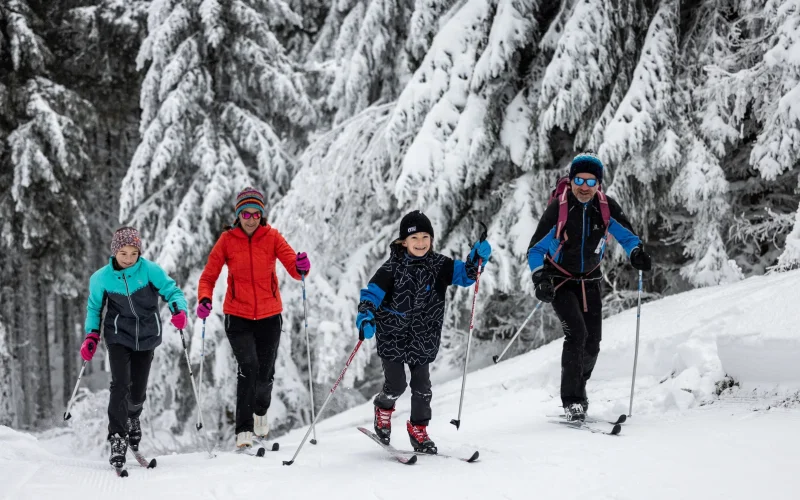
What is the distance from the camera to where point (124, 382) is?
504 cm

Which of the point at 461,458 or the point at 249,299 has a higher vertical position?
the point at 249,299

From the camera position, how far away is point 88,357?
491 cm

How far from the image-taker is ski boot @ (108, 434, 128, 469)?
4730mm

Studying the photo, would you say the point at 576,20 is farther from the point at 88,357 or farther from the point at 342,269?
the point at 88,357

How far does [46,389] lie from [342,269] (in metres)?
11.1

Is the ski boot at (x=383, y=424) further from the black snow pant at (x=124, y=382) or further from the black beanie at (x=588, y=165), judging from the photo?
the black beanie at (x=588, y=165)

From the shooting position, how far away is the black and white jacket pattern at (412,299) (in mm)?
Answer: 4562

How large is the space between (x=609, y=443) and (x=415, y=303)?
5.06 ft

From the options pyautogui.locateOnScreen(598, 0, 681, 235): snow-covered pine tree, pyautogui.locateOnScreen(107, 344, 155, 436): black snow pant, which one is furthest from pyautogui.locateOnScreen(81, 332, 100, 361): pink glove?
pyautogui.locateOnScreen(598, 0, 681, 235): snow-covered pine tree

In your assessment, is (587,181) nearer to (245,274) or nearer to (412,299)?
(412,299)

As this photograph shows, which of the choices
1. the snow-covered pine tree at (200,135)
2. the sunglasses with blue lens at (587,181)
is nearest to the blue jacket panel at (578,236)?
the sunglasses with blue lens at (587,181)

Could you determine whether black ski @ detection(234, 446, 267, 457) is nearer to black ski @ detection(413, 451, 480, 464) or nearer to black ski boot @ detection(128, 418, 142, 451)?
black ski boot @ detection(128, 418, 142, 451)

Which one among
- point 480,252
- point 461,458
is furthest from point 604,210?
point 461,458

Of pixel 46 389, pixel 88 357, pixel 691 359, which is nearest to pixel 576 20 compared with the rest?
pixel 691 359
